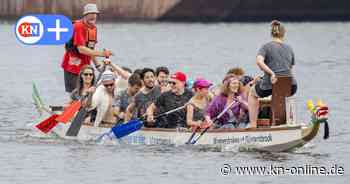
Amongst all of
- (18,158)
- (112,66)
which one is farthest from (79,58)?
(18,158)

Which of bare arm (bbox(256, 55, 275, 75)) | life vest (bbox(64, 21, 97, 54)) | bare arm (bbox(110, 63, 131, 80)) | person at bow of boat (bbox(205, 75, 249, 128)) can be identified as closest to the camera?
bare arm (bbox(256, 55, 275, 75))

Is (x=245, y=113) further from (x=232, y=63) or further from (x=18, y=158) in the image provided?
(x=232, y=63)

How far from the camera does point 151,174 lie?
27703mm

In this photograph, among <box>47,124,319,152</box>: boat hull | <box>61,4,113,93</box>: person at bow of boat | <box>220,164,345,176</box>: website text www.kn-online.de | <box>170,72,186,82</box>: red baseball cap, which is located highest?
<box>61,4,113,93</box>: person at bow of boat

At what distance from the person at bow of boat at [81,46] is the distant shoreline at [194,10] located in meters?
48.8

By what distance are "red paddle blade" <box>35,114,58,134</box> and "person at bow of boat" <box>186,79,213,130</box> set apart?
12.6 ft

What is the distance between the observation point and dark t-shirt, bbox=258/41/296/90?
28719mm

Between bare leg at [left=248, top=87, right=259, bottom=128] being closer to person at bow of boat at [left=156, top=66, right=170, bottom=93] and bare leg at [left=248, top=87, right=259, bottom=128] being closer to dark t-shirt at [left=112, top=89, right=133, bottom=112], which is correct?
person at bow of boat at [left=156, top=66, right=170, bottom=93]

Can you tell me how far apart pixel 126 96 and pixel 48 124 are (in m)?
2.39

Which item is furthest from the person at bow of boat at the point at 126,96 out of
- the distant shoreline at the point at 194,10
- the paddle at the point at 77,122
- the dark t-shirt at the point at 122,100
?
the distant shoreline at the point at 194,10

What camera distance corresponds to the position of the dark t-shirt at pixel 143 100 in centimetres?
3056

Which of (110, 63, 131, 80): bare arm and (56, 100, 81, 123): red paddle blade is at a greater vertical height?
(110, 63, 131, 80): bare arm

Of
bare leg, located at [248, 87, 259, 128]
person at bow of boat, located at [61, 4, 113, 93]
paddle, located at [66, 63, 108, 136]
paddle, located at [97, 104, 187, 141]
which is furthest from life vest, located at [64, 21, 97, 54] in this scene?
bare leg, located at [248, 87, 259, 128]

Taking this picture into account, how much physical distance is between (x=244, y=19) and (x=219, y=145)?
58.4 meters
